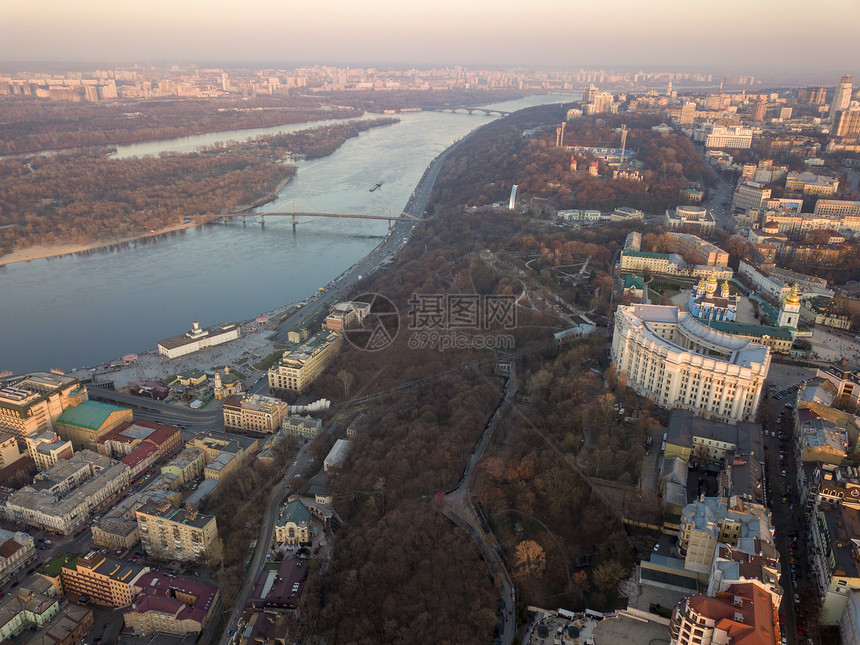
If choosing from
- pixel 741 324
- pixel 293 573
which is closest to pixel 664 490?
pixel 293 573

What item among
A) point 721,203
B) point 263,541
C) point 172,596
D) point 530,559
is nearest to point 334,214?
point 721,203

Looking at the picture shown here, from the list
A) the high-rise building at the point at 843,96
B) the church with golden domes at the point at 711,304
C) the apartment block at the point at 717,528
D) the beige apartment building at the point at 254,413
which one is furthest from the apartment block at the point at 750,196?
the high-rise building at the point at 843,96

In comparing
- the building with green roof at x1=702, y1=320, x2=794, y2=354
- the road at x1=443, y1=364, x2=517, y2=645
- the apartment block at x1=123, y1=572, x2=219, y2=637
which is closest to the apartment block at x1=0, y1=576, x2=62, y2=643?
the apartment block at x1=123, y1=572, x2=219, y2=637

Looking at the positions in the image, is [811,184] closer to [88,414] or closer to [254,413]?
[254,413]

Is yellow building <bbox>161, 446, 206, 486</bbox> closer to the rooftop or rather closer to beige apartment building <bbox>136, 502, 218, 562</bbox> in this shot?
beige apartment building <bbox>136, 502, 218, 562</bbox>

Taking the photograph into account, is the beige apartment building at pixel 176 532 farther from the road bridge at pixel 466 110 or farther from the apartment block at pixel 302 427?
the road bridge at pixel 466 110

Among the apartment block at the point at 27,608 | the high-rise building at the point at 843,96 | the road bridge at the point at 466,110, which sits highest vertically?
the high-rise building at the point at 843,96

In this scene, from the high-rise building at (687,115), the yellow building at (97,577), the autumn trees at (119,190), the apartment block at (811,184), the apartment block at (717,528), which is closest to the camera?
the apartment block at (717,528)
